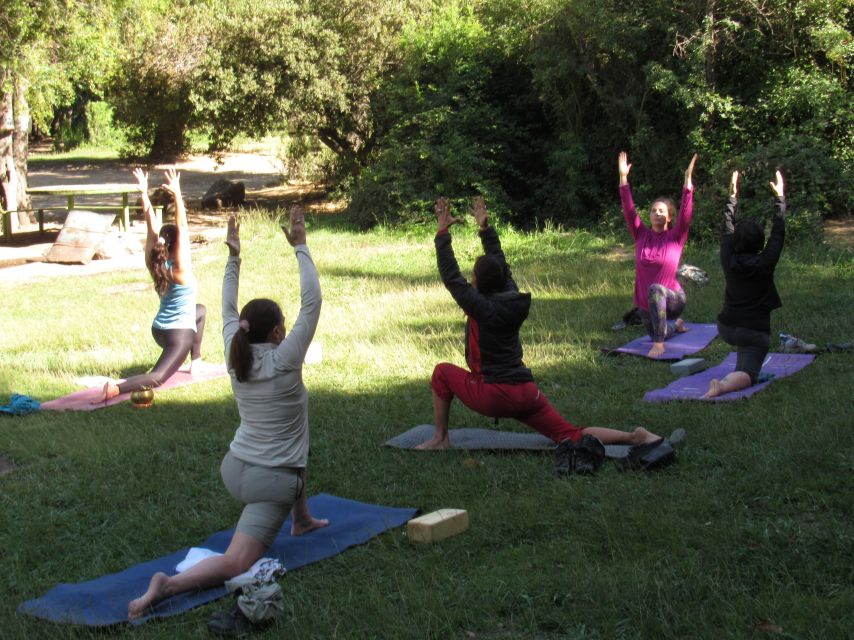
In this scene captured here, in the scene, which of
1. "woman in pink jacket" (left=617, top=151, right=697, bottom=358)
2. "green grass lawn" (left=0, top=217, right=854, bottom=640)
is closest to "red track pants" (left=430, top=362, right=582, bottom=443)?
"green grass lawn" (left=0, top=217, right=854, bottom=640)

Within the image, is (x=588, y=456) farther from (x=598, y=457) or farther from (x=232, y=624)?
(x=232, y=624)

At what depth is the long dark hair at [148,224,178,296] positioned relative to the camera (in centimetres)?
873

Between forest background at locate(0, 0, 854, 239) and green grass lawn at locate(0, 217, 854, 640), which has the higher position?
forest background at locate(0, 0, 854, 239)

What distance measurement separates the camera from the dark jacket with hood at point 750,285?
755cm

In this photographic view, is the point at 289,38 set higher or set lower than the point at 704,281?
higher

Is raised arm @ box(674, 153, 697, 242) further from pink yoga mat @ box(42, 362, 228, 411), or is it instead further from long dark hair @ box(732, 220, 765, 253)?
pink yoga mat @ box(42, 362, 228, 411)

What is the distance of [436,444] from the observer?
656 cm

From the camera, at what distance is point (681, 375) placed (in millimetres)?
8453

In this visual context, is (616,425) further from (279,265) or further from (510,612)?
(279,265)

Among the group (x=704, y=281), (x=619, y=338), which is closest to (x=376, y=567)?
(x=619, y=338)

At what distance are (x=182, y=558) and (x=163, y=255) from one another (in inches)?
171

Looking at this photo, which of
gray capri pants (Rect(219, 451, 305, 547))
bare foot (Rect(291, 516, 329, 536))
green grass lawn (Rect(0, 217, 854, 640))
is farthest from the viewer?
bare foot (Rect(291, 516, 329, 536))

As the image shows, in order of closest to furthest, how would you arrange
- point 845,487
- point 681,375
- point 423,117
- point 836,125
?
1. point 845,487
2. point 681,375
3. point 836,125
4. point 423,117

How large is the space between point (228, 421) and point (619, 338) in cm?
428
